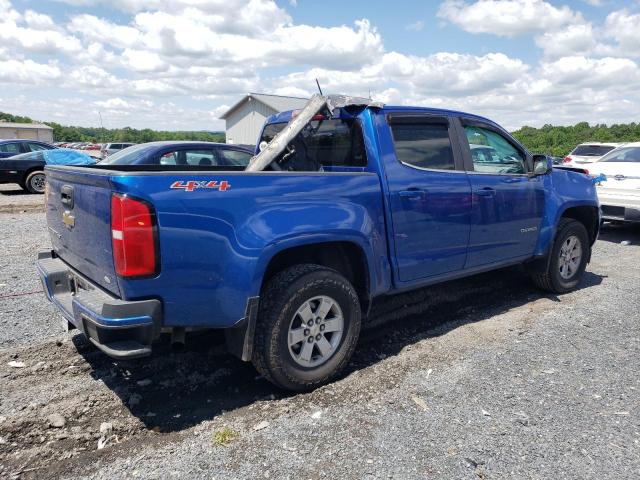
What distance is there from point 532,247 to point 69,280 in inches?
169

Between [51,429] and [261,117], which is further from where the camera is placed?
[261,117]

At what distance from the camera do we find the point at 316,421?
3.20 m

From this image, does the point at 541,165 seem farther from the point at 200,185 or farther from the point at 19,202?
the point at 19,202

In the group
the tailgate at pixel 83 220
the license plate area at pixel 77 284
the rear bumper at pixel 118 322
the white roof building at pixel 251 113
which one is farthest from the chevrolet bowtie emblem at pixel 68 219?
the white roof building at pixel 251 113

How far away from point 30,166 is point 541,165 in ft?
47.9

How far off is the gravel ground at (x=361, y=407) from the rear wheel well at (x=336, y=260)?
0.66 meters

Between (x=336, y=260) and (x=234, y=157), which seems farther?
(x=234, y=157)

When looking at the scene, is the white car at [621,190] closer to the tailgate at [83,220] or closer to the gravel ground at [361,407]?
the gravel ground at [361,407]

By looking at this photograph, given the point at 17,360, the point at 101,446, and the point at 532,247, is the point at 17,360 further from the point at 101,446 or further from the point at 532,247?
the point at 532,247

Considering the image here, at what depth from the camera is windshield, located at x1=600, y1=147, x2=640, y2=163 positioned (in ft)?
31.3

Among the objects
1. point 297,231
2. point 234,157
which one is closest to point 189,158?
point 234,157

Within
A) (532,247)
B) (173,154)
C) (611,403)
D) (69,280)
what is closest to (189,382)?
(69,280)

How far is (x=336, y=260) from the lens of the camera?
384 cm

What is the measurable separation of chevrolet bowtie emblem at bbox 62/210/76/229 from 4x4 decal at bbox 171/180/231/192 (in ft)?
3.16
